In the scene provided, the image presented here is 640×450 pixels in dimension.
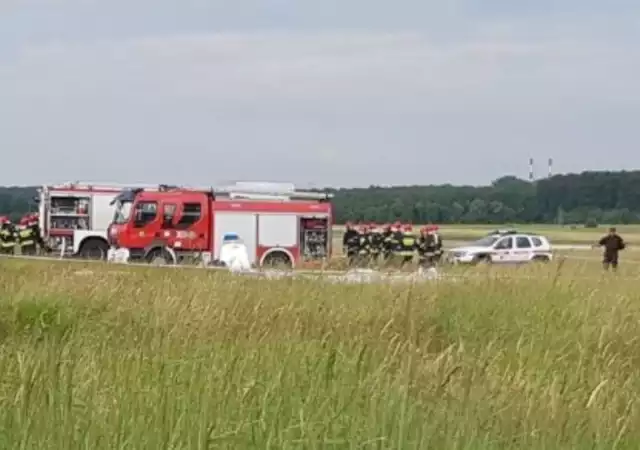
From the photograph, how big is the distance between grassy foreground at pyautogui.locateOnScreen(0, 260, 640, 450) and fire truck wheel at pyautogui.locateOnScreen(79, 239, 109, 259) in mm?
25422

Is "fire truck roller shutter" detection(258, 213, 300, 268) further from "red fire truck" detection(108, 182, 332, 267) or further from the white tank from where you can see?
the white tank

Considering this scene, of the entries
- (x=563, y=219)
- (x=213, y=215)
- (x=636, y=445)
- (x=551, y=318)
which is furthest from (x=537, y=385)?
(x=563, y=219)

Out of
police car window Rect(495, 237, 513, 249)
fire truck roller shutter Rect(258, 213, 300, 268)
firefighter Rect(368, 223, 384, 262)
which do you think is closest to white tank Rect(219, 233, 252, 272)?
fire truck roller shutter Rect(258, 213, 300, 268)

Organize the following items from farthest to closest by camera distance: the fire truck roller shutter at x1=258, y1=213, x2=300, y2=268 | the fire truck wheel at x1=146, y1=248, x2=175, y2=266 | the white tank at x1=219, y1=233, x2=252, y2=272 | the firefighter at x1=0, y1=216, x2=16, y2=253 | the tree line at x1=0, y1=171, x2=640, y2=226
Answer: the tree line at x1=0, y1=171, x2=640, y2=226 < the firefighter at x1=0, y1=216, x2=16, y2=253 < the fire truck roller shutter at x1=258, y1=213, x2=300, y2=268 < the fire truck wheel at x1=146, y1=248, x2=175, y2=266 < the white tank at x1=219, y1=233, x2=252, y2=272

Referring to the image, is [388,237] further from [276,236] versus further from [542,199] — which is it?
[542,199]

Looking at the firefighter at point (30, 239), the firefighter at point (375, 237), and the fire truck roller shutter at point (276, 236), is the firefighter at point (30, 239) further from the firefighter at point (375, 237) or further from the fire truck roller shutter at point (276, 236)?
the firefighter at point (375, 237)

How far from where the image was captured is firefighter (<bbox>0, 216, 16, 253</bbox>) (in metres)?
40.4

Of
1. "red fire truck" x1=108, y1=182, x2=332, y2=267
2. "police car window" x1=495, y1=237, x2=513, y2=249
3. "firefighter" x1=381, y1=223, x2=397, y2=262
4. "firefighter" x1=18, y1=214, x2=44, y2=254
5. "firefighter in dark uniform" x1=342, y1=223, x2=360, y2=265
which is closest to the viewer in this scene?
"red fire truck" x1=108, y1=182, x2=332, y2=267

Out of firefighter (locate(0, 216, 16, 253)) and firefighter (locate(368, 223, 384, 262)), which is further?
firefighter (locate(0, 216, 16, 253))

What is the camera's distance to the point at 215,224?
35562 mm

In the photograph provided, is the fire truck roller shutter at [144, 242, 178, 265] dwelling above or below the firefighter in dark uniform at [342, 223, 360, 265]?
below

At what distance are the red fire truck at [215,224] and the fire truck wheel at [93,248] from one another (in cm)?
168

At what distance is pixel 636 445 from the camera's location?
645 cm

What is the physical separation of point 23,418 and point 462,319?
22.4 ft
